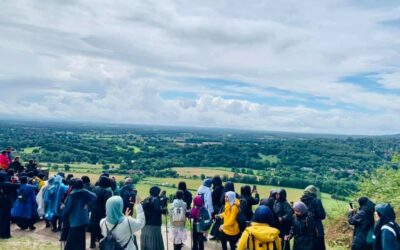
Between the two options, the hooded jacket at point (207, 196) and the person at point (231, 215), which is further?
the hooded jacket at point (207, 196)

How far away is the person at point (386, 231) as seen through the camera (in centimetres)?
623

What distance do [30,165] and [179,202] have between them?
7.21 meters

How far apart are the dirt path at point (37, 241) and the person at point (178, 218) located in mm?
1284

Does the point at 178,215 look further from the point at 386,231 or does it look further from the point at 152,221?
the point at 386,231

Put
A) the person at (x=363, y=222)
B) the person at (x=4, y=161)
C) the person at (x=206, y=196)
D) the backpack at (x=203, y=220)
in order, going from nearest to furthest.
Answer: the person at (x=363, y=222) < the backpack at (x=203, y=220) < the person at (x=206, y=196) < the person at (x=4, y=161)

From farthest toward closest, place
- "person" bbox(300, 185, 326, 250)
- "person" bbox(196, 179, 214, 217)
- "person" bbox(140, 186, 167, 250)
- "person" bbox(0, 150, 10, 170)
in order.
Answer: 1. "person" bbox(0, 150, 10, 170)
2. "person" bbox(196, 179, 214, 217)
3. "person" bbox(140, 186, 167, 250)
4. "person" bbox(300, 185, 326, 250)

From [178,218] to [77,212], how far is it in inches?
88.4

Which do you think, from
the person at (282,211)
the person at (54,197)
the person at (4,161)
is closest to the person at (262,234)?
the person at (282,211)

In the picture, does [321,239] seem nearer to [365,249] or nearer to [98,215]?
[365,249]

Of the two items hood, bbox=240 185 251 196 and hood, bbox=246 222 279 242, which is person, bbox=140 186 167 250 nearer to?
hood, bbox=240 185 251 196

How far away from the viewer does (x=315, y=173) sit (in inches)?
2012

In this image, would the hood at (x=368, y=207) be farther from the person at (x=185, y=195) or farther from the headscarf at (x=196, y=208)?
the person at (x=185, y=195)

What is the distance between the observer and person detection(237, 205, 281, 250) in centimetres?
538

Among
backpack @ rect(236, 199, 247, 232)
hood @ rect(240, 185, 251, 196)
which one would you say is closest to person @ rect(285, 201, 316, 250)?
backpack @ rect(236, 199, 247, 232)
